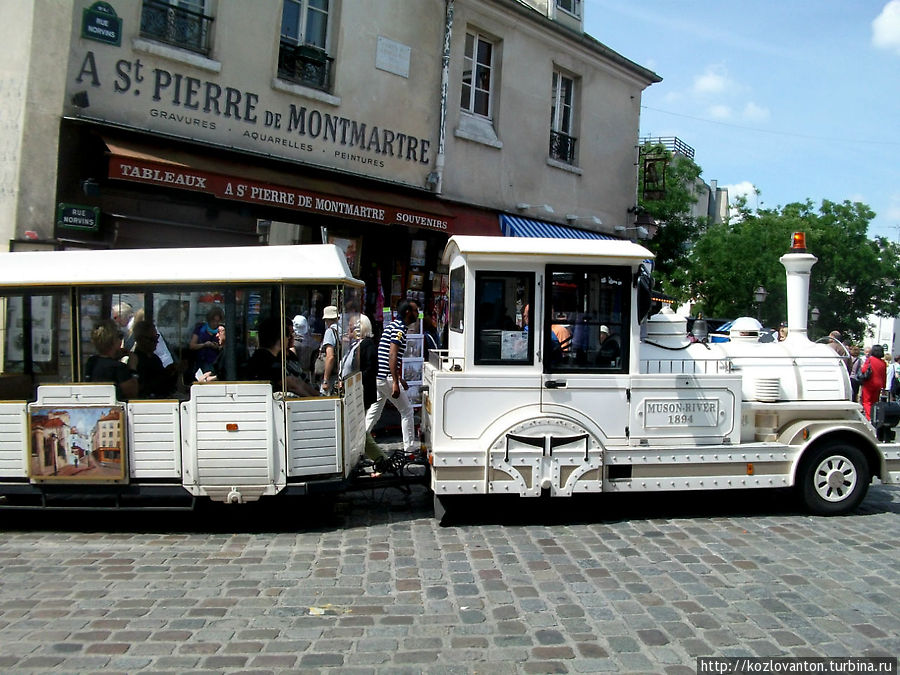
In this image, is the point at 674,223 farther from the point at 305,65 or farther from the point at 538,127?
the point at 305,65

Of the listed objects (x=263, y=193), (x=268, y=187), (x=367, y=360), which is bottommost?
(x=367, y=360)

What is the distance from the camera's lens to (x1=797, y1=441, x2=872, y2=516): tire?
6480mm

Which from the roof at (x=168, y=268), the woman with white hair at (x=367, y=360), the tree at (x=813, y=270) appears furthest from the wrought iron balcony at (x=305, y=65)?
the tree at (x=813, y=270)

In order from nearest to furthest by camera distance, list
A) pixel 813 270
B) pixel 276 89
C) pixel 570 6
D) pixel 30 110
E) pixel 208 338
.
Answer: pixel 208 338
pixel 30 110
pixel 276 89
pixel 570 6
pixel 813 270

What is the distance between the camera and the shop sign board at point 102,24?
8.79m

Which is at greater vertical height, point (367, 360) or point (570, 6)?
point (570, 6)

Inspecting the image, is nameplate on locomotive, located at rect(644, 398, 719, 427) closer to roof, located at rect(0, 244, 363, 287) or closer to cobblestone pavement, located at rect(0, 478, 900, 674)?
cobblestone pavement, located at rect(0, 478, 900, 674)

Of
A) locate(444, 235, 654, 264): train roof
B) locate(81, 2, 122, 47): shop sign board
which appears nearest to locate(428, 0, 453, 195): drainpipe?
locate(81, 2, 122, 47): shop sign board

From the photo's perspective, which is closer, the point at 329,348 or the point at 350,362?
the point at 329,348

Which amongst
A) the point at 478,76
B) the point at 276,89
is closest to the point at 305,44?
the point at 276,89

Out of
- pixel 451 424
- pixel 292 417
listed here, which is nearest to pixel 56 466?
pixel 292 417

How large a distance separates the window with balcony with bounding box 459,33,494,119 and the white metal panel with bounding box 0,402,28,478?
10.0 metres

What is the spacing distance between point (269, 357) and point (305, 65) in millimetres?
7096

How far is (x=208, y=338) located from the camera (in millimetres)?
5906
